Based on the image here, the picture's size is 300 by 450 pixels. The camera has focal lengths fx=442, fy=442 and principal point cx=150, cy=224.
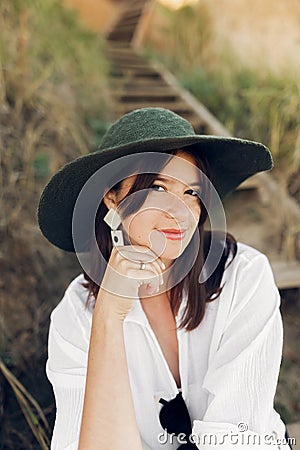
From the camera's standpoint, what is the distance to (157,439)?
3.94 feet

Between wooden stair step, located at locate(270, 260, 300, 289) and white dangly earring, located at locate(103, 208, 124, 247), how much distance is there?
4.83ft

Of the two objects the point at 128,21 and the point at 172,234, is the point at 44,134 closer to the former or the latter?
the point at 172,234

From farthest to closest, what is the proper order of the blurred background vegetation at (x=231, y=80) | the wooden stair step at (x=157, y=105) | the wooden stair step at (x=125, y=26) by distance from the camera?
the wooden stair step at (x=125, y=26)
the wooden stair step at (x=157, y=105)
the blurred background vegetation at (x=231, y=80)

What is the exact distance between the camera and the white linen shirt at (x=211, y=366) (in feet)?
3.36

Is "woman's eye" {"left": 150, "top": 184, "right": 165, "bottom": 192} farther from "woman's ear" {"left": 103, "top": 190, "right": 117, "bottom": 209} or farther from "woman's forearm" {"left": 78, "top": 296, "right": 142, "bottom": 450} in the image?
"woman's forearm" {"left": 78, "top": 296, "right": 142, "bottom": 450}

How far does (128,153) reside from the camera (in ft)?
3.35

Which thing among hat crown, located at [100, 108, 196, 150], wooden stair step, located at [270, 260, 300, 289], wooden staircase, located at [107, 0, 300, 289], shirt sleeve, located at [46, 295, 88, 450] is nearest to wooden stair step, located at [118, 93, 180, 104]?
wooden staircase, located at [107, 0, 300, 289]

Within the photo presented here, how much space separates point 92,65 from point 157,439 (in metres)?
3.08

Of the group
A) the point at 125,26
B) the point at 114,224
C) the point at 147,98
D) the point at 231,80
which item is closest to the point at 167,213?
the point at 114,224

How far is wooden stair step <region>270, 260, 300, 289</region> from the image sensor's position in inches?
91.2

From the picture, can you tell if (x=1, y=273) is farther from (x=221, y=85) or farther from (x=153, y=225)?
(x=221, y=85)

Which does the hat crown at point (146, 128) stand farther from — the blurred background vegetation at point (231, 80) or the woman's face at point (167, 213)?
the blurred background vegetation at point (231, 80)

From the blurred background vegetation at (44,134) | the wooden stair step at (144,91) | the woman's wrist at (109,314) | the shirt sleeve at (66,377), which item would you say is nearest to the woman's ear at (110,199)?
the woman's wrist at (109,314)

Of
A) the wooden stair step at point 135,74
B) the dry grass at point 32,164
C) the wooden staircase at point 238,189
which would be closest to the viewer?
the dry grass at point 32,164
